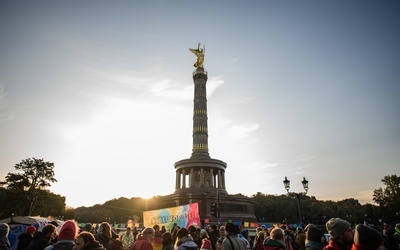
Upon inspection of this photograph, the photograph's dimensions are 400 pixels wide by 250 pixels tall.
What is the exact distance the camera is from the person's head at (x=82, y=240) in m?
3.48

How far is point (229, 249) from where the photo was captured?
570cm

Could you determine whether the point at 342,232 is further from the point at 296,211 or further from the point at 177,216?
the point at 296,211

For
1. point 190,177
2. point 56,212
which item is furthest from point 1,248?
point 56,212

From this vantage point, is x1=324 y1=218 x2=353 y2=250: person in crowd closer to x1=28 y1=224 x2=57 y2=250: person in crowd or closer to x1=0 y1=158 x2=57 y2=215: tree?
x1=28 y1=224 x2=57 y2=250: person in crowd

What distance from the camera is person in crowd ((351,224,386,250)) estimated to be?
3.04 metres

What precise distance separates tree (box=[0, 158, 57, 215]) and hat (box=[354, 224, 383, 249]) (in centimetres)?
5074

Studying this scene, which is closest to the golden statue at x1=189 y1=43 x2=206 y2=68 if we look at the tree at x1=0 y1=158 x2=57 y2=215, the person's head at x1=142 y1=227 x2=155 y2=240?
the tree at x1=0 y1=158 x2=57 y2=215

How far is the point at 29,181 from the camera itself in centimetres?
4303

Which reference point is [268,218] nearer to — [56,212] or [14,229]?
[56,212]

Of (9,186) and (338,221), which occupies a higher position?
(9,186)

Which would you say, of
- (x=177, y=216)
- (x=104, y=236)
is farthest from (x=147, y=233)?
(x=177, y=216)

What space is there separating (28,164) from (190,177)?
95.1ft

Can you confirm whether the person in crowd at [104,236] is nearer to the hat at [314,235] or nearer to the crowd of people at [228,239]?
the crowd of people at [228,239]

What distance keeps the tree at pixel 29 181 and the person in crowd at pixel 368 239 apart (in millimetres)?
50733
